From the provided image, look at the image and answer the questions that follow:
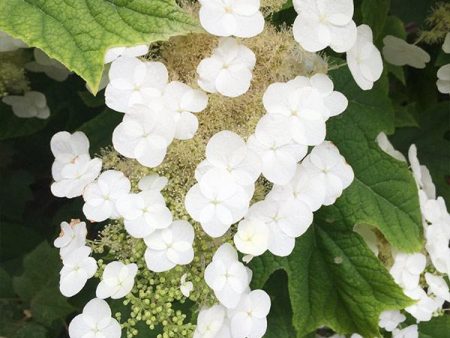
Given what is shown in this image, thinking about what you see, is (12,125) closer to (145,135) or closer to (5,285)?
(5,285)

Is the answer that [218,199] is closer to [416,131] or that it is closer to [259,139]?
[259,139]

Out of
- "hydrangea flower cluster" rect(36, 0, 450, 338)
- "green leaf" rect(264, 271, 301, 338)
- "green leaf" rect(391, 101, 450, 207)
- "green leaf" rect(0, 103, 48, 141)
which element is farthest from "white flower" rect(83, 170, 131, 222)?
"green leaf" rect(391, 101, 450, 207)

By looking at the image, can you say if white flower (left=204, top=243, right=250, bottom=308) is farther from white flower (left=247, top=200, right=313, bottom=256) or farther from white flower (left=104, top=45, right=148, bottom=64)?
white flower (left=104, top=45, right=148, bottom=64)

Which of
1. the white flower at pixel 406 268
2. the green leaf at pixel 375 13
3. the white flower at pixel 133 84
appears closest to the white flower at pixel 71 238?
the white flower at pixel 133 84

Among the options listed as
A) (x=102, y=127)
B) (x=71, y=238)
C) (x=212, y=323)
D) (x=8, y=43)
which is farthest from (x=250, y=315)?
(x=8, y=43)

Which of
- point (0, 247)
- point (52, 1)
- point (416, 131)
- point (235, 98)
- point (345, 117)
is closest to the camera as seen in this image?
point (52, 1)

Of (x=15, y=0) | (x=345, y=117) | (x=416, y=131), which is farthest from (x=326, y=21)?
(x=416, y=131)
